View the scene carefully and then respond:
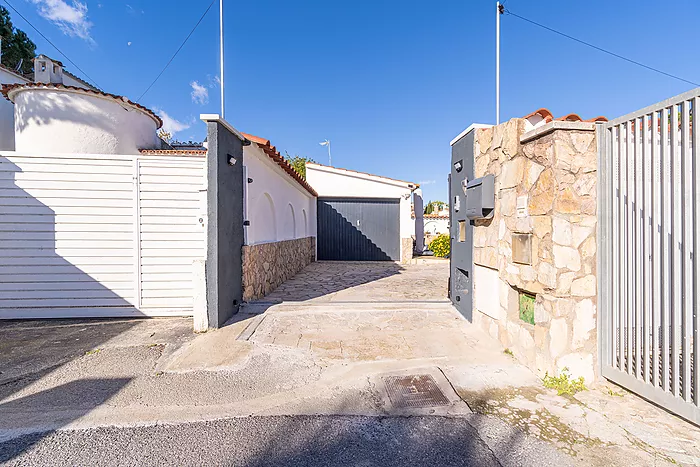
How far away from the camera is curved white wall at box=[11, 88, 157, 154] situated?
26.6 feet

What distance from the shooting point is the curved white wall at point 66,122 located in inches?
319

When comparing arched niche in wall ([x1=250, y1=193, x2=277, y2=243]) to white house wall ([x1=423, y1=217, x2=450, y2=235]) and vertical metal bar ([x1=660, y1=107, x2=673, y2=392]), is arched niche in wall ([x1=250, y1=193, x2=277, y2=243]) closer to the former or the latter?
vertical metal bar ([x1=660, y1=107, x2=673, y2=392])

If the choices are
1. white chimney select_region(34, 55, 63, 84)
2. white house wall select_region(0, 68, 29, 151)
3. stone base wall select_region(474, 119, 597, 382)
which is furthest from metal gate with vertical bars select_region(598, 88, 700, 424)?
white chimney select_region(34, 55, 63, 84)

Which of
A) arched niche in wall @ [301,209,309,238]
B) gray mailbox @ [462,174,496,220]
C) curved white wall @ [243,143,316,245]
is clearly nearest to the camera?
gray mailbox @ [462,174,496,220]

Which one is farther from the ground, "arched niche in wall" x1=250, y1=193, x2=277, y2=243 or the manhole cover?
"arched niche in wall" x1=250, y1=193, x2=277, y2=243

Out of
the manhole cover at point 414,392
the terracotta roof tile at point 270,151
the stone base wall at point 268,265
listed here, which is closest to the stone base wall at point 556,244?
the manhole cover at point 414,392

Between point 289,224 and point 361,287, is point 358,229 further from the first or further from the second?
point 361,287

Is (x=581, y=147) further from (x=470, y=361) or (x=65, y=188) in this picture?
(x=65, y=188)

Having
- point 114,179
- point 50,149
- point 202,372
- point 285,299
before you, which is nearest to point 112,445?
point 202,372

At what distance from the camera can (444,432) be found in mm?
2266

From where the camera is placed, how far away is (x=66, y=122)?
822 centimetres

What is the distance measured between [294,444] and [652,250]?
318cm

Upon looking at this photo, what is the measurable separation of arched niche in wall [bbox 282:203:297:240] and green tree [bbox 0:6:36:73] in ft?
71.0

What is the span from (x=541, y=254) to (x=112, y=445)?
13.1 feet
